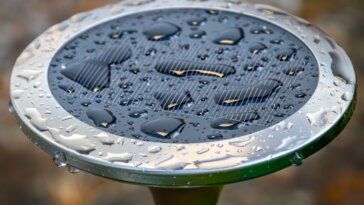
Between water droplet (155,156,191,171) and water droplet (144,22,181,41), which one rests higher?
water droplet (155,156,191,171)

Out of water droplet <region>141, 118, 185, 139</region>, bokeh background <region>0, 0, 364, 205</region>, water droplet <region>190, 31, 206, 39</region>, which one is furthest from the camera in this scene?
bokeh background <region>0, 0, 364, 205</region>

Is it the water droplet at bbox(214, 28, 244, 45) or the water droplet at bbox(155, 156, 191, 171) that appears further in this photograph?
the water droplet at bbox(214, 28, 244, 45)

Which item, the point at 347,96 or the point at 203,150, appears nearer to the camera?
the point at 203,150

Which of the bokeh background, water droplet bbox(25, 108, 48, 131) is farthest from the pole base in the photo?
the bokeh background

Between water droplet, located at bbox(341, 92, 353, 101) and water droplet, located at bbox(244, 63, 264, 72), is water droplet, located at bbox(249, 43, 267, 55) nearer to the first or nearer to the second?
water droplet, located at bbox(244, 63, 264, 72)

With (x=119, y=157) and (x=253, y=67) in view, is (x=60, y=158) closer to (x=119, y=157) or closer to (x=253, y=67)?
(x=119, y=157)

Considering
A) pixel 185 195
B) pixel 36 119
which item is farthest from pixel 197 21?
pixel 36 119

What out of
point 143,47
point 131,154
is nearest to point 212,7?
point 143,47

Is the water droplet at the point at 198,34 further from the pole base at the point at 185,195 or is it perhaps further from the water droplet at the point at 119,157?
the water droplet at the point at 119,157

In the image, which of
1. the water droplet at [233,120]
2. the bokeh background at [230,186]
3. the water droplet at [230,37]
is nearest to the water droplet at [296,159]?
the water droplet at [233,120]
